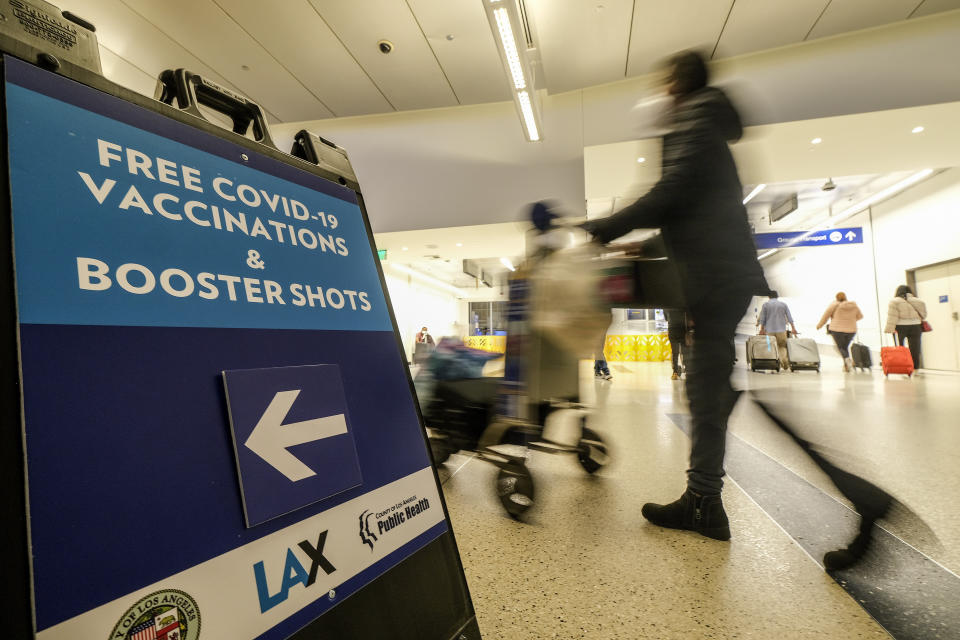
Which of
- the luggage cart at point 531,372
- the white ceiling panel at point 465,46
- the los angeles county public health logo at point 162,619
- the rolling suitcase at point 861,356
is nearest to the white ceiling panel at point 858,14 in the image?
the white ceiling panel at point 465,46

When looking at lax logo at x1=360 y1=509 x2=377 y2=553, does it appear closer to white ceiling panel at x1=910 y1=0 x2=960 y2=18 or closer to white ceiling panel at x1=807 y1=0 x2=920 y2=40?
white ceiling panel at x1=807 y1=0 x2=920 y2=40

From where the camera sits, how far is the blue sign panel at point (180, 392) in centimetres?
35

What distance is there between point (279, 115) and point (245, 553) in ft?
19.7

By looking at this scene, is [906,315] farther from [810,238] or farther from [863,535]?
[863,535]

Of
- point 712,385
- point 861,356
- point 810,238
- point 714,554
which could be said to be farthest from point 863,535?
point 810,238

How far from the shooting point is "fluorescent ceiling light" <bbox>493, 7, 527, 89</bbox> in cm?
291

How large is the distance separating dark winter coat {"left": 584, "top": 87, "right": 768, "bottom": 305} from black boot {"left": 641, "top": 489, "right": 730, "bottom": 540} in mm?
542

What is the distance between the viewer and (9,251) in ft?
1.16

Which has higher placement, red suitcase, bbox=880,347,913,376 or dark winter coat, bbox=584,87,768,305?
dark winter coat, bbox=584,87,768,305

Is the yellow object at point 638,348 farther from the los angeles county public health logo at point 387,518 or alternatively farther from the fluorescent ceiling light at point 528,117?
the los angeles county public health logo at point 387,518

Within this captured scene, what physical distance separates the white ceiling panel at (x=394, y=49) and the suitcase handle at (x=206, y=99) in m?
3.65

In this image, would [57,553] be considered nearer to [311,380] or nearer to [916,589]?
[311,380]

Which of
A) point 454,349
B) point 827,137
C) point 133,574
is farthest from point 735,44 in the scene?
point 133,574

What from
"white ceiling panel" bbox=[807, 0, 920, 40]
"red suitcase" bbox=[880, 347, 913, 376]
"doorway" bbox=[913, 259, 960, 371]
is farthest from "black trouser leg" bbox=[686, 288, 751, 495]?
"doorway" bbox=[913, 259, 960, 371]
